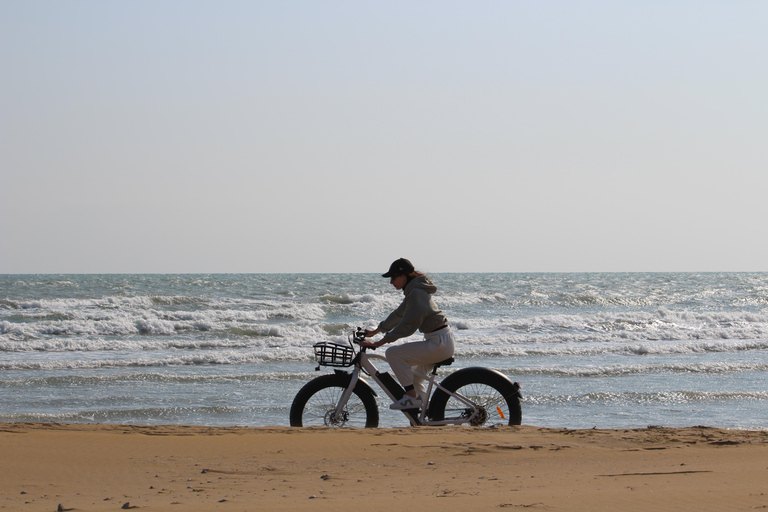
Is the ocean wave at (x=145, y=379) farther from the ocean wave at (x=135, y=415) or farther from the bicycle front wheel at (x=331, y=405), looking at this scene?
the bicycle front wheel at (x=331, y=405)

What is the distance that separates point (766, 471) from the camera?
4.58 m

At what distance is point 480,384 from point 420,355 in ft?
2.23

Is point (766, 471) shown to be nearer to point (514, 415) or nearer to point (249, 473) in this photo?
point (514, 415)

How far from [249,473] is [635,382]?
303 inches

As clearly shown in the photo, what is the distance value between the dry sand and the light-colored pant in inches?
17.5

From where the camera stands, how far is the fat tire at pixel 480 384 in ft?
20.1

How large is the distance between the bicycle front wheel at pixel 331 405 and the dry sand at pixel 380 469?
0.90ft

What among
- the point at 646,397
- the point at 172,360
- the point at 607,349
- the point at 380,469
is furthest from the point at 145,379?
the point at 607,349

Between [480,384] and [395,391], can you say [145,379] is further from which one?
[480,384]

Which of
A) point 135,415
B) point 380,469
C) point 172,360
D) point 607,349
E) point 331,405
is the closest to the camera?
point 380,469

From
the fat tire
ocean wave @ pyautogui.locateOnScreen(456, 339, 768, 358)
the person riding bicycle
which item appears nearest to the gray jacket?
the person riding bicycle

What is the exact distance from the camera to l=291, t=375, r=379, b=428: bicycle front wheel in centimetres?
629

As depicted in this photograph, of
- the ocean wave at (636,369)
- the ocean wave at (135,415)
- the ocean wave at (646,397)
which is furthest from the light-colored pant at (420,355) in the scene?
the ocean wave at (636,369)

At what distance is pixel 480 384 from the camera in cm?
629
